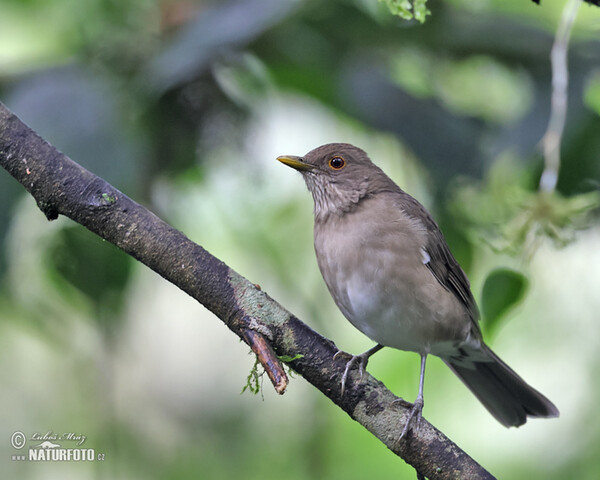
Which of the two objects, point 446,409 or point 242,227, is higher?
point 242,227

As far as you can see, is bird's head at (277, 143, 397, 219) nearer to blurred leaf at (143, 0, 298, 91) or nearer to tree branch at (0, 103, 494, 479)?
blurred leaf at (143, 0, 298, 91)

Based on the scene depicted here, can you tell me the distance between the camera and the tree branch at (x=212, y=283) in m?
2.84

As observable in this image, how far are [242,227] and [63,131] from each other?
1.86 metres

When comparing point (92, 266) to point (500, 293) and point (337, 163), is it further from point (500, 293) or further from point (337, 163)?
point (500, 293)

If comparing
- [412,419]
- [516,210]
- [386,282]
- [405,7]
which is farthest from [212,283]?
[516,210]

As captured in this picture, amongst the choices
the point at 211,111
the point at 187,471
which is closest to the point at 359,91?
the point at 211,111

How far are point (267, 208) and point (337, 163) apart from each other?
992mm

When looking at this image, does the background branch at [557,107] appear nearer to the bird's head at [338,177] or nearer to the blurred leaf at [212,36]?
the bird's head at [338,177]

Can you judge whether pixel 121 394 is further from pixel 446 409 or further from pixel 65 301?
pixel 446 409

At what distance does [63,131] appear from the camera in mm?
4004

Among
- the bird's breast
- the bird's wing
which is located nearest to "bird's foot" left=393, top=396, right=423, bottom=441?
the bird's breast

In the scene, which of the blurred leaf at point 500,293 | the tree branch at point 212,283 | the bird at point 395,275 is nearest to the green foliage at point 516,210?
the blurred leaf at point 500,293

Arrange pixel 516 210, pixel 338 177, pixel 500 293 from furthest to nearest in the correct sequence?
pixel 338 177
pixel 516 210
pixel 500 293

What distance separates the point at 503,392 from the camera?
489 cm
